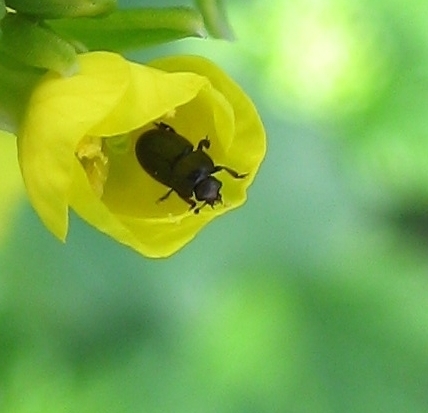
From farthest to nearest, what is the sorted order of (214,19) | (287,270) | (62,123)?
(287,270), (214,19), (62,123)

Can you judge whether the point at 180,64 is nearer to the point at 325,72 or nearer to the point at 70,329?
the point at 70,329

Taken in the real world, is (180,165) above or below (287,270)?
above

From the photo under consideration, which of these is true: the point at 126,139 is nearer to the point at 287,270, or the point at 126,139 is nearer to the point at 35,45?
the point at 35,45

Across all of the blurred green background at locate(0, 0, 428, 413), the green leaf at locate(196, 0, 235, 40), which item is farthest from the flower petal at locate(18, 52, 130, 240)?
the blurred green background at locate(0, 0, 428, 413)

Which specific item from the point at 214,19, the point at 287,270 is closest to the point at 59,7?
the point at 214,19

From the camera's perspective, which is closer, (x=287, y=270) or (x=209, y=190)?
(x=209, y=190)

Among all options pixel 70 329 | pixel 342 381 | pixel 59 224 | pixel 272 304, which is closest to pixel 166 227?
pixel 59 224

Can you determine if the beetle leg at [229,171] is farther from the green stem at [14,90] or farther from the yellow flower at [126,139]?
the green stem at [14,90]

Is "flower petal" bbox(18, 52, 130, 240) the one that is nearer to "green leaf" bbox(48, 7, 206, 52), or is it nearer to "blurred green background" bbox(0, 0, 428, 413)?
"green leaf" bbox(48, 7, 206, 52)
